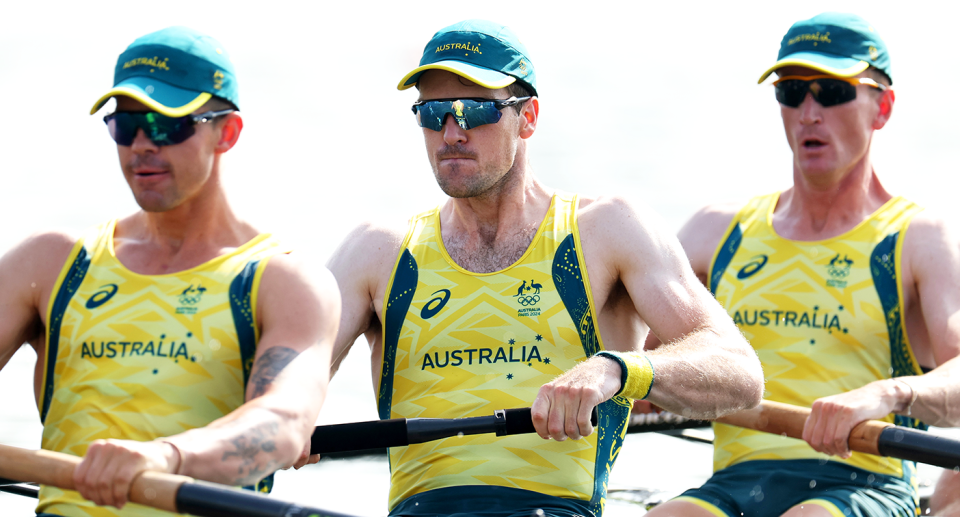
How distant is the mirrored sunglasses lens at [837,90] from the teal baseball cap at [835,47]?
48mm

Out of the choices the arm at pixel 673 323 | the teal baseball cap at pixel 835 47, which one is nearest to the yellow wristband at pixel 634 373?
the arm at pixel 673 323

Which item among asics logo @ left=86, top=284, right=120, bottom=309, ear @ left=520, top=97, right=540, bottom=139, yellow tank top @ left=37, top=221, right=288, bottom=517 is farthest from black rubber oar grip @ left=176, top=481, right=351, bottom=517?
ear @ left=520, top=97, right=540, bottom=139

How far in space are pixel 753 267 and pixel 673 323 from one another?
1.06 metres

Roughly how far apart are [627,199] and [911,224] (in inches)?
48.0

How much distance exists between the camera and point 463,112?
3482 mm

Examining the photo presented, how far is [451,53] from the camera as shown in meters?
3.53

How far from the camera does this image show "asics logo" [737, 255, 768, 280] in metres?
4.31

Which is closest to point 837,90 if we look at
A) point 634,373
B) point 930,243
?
point 930,243

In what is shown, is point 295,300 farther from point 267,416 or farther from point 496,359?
point 496,359

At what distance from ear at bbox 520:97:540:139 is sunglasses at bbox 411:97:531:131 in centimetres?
16

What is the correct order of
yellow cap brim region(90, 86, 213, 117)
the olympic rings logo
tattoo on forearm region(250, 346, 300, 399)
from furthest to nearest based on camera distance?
the olympic rings logo
yellow cap brim region(90, 86, 213, 117)
tattoo on forearm region(250, 346, 300, 399)

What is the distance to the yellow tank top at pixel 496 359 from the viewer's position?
334 cm

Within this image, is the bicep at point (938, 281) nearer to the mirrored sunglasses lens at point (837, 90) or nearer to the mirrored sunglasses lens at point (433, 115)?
the mirrored sunglasses lens at point (837, 90)

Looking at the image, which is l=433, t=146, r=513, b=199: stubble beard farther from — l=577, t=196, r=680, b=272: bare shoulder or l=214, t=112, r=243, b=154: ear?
l=214, t=112, r=243, b=154: ear
